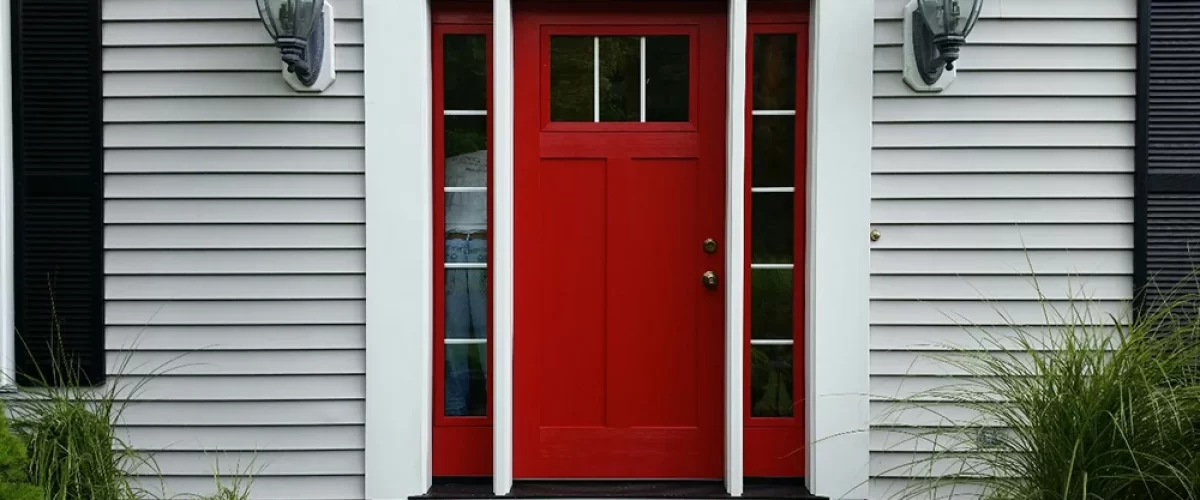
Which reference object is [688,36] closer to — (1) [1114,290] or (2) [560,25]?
(2) [560,25]

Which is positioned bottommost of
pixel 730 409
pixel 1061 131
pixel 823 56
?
pixel 730 409

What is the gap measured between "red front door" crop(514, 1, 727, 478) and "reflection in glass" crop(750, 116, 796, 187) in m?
0.14

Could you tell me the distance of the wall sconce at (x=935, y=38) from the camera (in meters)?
2.72

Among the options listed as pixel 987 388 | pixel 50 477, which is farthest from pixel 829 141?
pixel 50 477

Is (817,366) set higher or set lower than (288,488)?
higher

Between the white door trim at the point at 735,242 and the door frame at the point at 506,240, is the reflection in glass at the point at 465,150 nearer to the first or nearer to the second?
the door frame at the point at 506,240

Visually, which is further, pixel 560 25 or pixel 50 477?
pixel 560 25

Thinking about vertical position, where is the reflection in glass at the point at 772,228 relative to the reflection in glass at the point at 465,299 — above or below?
above

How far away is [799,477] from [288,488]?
1.81m

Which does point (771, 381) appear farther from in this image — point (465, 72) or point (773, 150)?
point (465, 72)

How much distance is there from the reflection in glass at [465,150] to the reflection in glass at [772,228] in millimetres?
988

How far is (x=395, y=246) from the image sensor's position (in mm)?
2906

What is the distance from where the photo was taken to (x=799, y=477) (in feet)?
Answer: 10.0

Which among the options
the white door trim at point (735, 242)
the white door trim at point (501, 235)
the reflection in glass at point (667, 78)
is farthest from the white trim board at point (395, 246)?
the white door trim at point (735, 242)
